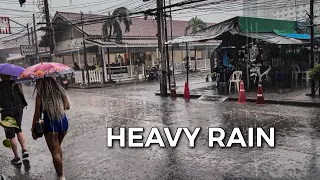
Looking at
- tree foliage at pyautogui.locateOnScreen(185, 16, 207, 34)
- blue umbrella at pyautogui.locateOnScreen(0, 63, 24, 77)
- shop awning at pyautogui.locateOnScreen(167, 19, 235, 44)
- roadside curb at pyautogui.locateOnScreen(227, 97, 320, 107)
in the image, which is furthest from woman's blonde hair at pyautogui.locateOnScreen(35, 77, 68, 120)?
tree foliage at pyautogui.locateOnScreen(185, 16, 207, 34)

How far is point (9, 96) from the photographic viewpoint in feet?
17.7

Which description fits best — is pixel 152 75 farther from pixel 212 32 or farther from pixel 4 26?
pixel 4 26

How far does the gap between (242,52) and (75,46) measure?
15.2 metres

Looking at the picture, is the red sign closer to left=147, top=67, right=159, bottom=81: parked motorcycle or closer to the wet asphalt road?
left=147, top=67, right=159, bottom=81: parked motorcycle

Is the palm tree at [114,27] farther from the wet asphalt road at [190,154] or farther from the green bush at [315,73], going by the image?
the green bush at [315,73]

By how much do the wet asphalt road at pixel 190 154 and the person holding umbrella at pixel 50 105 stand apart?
71 cm

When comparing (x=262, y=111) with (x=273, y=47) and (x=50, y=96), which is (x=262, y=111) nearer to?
(x=50, y=96)

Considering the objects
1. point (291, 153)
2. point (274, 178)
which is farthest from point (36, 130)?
point (291, 153)

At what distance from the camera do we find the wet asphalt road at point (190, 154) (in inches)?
177

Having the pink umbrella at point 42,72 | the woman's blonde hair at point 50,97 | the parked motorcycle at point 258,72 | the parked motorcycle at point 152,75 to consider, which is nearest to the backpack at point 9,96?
the pink umbrella at point 42,72

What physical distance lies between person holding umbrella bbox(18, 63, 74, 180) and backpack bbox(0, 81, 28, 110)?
52.6 inches

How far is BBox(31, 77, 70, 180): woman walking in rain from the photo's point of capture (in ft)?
13.5

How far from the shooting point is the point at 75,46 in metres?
25.9

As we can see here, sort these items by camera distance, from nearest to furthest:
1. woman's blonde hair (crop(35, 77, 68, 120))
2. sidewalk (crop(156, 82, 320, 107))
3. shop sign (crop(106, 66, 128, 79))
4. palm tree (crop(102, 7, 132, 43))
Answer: woman's blonde hair (crop(35, 77, 68, 120)) → sidewalk (crop(156, 82, 320, 107)) → palm tree (crop(102, 7, 132, 43)) → shop sign (crop(106, 66, 128, 79))
